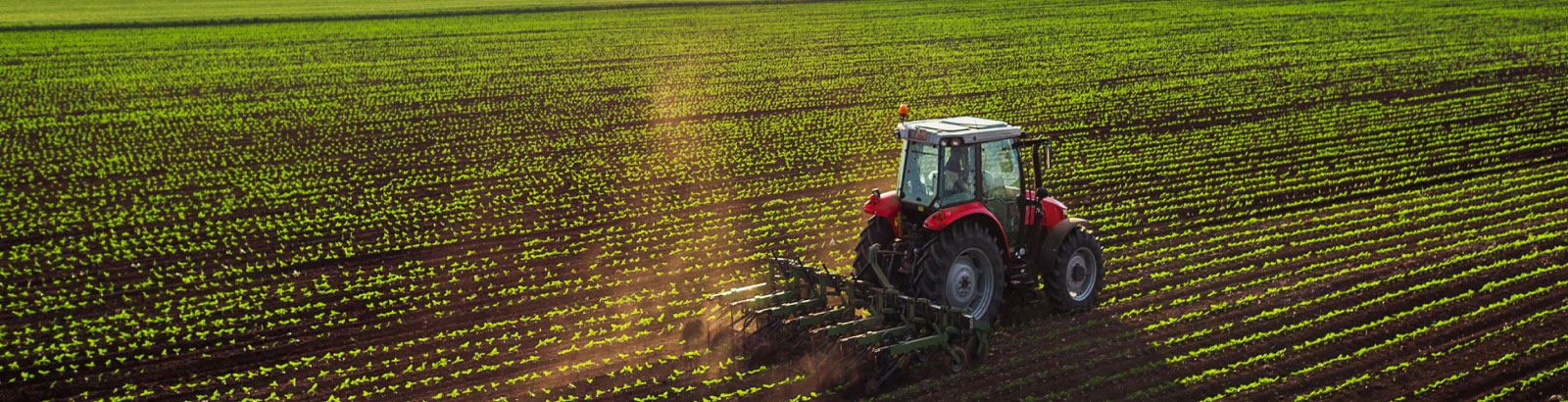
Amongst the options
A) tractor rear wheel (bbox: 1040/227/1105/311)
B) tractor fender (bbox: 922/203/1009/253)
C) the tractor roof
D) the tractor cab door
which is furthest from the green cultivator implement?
tractor rear wheel (bbox: 1040/227/1105/311)

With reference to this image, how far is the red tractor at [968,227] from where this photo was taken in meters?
11.4

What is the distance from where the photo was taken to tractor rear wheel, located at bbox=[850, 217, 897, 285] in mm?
11625

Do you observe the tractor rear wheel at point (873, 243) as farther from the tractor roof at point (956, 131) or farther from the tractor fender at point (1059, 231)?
the tractor fender at point (1059, 231)

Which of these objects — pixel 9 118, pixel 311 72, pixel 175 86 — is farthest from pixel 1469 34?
pixel 9 118

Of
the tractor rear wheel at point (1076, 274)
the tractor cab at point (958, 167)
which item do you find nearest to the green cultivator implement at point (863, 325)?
the tractor cab at point (958, 167)

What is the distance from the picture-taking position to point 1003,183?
39.5 feet

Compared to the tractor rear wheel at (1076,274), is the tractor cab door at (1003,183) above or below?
above

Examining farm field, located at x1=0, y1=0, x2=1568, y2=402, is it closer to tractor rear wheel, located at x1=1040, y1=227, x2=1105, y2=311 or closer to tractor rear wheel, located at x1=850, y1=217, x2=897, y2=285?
tractor rear wheel, located at x1=1040, y1=227, x2=1105, y2=311

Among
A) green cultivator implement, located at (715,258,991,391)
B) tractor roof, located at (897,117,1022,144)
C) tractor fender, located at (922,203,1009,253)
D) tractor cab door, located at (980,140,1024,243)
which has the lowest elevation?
green cultivator implement, located at (715,258,991,391)

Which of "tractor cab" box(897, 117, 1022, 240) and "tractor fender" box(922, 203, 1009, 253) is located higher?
"tractor cab" box(897, 117, 1022, 240)

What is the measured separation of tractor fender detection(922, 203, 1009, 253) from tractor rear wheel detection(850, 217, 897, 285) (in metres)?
0.62

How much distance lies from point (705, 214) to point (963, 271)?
688 cm

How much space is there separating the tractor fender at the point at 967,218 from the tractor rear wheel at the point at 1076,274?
0.58 meters

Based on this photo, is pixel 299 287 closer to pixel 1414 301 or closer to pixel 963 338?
pixel 963 338
